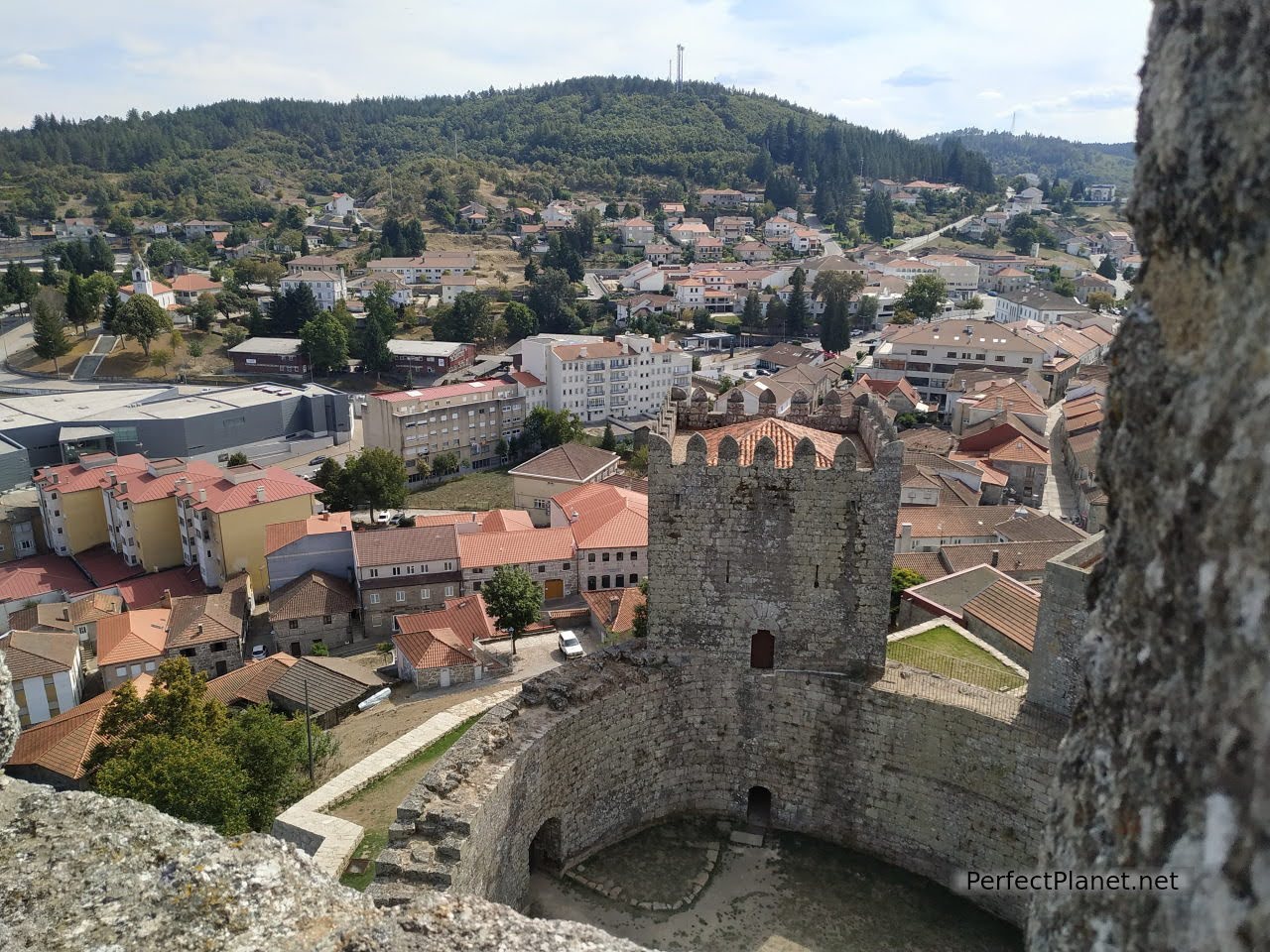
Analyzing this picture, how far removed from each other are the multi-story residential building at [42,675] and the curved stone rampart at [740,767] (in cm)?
2782

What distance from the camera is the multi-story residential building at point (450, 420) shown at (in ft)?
213

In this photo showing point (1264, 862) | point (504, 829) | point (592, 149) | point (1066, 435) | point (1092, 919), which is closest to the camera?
point (1264, 862)

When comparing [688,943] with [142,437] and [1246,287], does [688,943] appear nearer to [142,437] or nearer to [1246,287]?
[1246,287]

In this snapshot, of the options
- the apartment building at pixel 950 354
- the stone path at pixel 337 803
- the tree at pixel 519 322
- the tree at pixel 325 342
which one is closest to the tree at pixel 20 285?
the tree at pixel 325 342

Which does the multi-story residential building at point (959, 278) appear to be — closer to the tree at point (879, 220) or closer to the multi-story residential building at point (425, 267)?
the tree at point (879, 220)

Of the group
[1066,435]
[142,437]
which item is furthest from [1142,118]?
[142,437]

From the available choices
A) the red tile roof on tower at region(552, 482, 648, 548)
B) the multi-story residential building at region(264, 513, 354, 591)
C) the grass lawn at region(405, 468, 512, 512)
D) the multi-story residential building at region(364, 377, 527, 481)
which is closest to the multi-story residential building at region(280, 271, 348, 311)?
the multi-story residential building at region(364, 377, 527, 481)

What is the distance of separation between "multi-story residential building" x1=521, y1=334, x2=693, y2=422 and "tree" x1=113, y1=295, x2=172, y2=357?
35274 mm

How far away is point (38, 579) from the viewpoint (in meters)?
44.4

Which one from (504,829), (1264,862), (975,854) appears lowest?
(975,854)

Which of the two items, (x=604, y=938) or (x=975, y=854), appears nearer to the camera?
(x=604, y=938)

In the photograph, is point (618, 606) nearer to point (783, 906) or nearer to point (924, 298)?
point (783, 906)

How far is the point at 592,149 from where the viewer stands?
184m

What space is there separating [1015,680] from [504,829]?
9.05 meters
